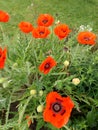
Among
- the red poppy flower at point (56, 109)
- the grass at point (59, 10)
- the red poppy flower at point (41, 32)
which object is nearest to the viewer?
the red poppy flower at point (56, 109)

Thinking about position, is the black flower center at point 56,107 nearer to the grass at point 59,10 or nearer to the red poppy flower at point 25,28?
the red poppy flower at point 25,28

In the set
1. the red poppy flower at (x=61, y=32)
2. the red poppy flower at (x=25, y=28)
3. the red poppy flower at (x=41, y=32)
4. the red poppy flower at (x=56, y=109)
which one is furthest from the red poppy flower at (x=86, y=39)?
the red poppy flower at (x=56, y=109)

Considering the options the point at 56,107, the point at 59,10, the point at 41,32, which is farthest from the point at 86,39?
the point at 59,10

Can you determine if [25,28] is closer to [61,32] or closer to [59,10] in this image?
[61,32]

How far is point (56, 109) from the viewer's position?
2793 millimetres

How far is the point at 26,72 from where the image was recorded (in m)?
3.24

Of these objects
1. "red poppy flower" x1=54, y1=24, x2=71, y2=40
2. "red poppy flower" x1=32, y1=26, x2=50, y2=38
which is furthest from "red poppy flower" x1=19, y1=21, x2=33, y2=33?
"red poppy flower" x1=54, y1=24, x2=71, y2=40

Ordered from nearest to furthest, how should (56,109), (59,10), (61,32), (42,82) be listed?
(56,109) < (61,32) < (42,82) < (59,10)

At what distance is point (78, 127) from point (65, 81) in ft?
1.42

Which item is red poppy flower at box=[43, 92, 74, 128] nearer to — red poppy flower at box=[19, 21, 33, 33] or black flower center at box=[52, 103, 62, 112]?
black flower center at box=[52, 103, 62, 112]

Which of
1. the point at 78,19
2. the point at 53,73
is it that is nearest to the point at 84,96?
the point at 53,73

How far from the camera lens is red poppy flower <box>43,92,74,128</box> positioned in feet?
8.90

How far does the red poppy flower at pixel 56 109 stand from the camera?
2.71 m

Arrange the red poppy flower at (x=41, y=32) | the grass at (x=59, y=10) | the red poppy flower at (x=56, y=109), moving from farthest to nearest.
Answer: the grass at (x=59, y=10) → the red poppy flower at (x=41, y=32) → the red poppy flower at (x=56, y=109)
